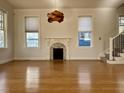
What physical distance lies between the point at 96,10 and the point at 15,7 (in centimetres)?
466

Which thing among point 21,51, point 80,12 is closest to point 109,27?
point 80,12

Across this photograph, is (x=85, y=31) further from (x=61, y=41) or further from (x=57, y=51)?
(x=57, y=51)

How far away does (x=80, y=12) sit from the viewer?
40.8 ft

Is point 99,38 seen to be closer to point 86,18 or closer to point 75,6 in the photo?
point 86,18

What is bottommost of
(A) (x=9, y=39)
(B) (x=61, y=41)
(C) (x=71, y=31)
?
(B) (x=61, y=41)

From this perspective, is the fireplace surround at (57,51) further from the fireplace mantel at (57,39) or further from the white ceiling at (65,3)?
the white ceiling at (65,3)

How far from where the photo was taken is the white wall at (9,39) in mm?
10230

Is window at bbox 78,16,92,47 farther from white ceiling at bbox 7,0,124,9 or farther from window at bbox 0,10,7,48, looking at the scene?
window at bbox 0,10,7,48

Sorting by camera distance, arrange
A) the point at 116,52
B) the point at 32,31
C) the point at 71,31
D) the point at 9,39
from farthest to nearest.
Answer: the point at 32,31 → the point at 71,31 → the point at 9,39 → the point at 116,52

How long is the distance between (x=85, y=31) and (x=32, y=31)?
124 inches

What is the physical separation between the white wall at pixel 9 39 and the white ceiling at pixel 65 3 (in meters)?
0.37

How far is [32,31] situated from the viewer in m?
12.6

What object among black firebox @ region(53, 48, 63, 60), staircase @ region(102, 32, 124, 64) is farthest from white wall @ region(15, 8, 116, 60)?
staircase @ region(102, 32, 124, 64)

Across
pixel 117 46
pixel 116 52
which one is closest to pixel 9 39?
pixel 116 52
